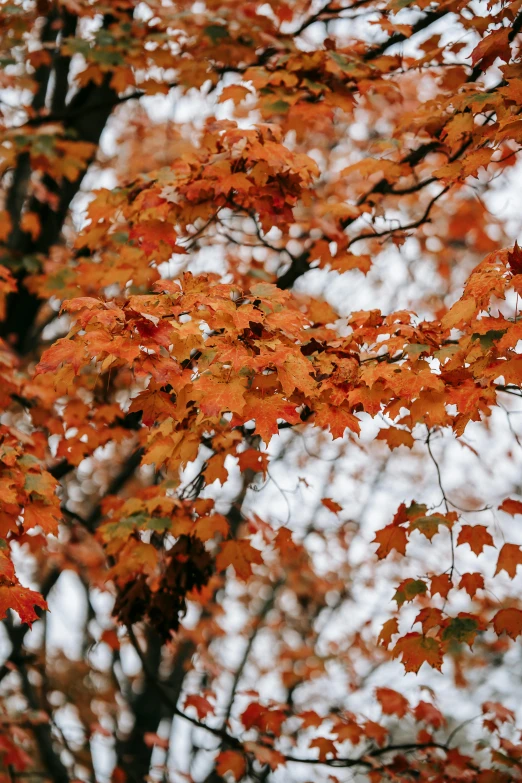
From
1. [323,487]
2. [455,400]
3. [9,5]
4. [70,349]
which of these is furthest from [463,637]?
[323,487]

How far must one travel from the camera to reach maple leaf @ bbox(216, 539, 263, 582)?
13.8 ft

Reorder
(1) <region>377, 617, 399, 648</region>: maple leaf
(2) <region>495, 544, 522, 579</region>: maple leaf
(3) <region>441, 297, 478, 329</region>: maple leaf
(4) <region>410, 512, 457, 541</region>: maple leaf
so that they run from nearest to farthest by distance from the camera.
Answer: (3) <region>441, 297, 478, 329</region>: maple leaf < (4) <region>410, 512, 457, 541</region>: maple leaf < (2) <region>495, 544, 522, 579</region>: maple leaf < (1) <region>377, 617, 399, 648</region>: maple leaf

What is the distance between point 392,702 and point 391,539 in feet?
8.43

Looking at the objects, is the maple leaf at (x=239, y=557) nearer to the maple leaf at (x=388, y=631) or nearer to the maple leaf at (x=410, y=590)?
the maple leaf at (x=388, y=631)

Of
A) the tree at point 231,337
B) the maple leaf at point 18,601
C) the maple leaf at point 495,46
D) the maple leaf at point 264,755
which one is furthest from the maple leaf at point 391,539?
the maple leaf at point 495,46

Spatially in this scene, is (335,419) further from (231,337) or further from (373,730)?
(373,730)

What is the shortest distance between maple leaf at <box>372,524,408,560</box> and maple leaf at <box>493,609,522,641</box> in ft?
1.83

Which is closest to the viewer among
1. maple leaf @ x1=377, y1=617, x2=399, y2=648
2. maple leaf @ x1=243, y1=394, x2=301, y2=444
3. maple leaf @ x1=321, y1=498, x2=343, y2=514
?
maple leaf @ x1=243, y1=394, x2=301, y2=444

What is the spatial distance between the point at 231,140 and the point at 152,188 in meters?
0.54

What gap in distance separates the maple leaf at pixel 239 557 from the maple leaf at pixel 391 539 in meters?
0.83

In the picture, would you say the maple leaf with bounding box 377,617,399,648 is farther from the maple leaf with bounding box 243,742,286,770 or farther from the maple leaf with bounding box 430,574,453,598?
the maple leaf with bounding box 243,742,286,770

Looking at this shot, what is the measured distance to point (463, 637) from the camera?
330 centimetres

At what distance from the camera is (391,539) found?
3682mm

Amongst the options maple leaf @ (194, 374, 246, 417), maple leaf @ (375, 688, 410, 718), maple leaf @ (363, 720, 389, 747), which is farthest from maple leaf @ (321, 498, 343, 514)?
maple leaf @ (194, 374, 246, 417)
